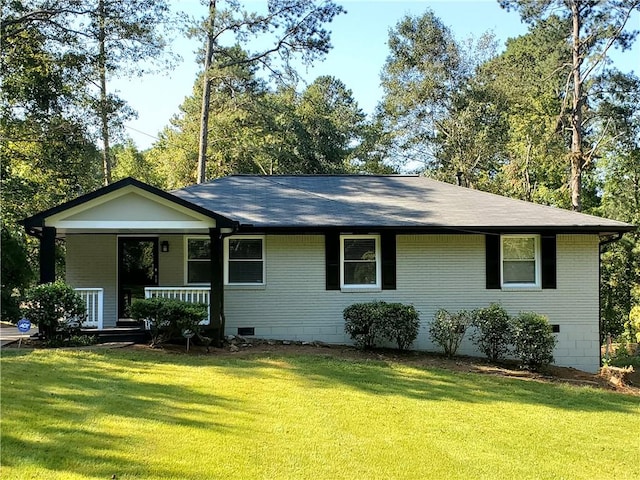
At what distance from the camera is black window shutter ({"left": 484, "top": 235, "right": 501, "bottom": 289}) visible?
11.9 m

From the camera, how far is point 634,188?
77.8ft

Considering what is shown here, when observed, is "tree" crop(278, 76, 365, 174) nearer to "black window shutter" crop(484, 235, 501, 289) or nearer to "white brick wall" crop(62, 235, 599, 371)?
"white brick wall" crop(62, 235, 599, 371)

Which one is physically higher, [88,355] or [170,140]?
[170,140]

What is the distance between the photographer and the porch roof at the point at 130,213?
995 cm

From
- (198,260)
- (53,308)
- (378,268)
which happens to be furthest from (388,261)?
(53,308)

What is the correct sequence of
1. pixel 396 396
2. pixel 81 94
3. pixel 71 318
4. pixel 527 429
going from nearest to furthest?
pixel 527 429
pixel 396 396
pixel 71 318
pixel 81 94

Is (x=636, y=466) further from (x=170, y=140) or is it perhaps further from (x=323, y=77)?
(x=323, y=77)

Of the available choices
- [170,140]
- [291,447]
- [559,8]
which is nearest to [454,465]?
[291,447]

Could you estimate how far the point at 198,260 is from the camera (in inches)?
486

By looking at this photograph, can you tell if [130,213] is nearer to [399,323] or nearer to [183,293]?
[183,293]

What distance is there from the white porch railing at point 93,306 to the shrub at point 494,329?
7.57 m

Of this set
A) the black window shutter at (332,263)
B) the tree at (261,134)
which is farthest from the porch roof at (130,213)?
the tree at (261,134)

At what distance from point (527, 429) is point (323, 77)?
33.4 metres

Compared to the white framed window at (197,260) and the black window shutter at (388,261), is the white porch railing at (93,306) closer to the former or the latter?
the white framed window at (197,260)
